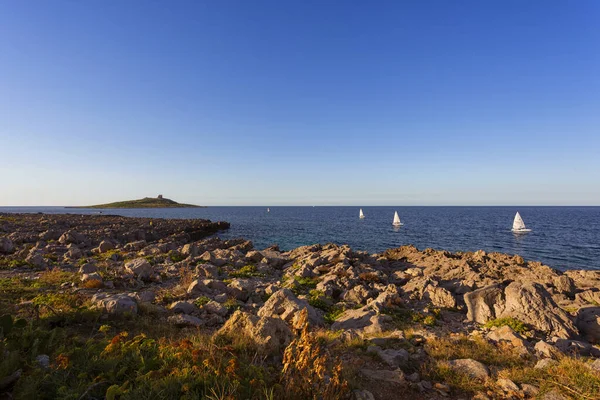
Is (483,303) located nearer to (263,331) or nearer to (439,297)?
(439,297)

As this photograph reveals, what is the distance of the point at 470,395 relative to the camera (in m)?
6.41

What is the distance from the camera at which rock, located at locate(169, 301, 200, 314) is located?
A: 37.7ft

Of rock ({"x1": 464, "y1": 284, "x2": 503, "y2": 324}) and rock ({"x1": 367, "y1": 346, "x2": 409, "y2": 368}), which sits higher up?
rock ({"x1": 367, "y1": 346, "x2": 409, "y2": 368})

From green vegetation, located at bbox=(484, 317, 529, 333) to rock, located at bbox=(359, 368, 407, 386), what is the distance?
279 inches

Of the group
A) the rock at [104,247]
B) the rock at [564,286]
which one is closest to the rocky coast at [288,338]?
the rock at [564,286]

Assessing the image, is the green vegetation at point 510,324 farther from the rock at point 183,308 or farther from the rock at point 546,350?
the rock at point 183,308

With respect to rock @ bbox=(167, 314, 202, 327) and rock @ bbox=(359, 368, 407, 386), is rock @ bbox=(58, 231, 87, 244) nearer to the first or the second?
rock @ bbox=(167, 314, 202, 327)

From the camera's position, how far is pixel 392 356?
7.80m

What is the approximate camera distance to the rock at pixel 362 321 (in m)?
10.8

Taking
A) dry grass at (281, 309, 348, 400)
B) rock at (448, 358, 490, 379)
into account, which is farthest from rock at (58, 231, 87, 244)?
rock at (448, 358, 490, 379)

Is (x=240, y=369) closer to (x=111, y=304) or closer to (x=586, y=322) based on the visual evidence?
(x=111, y=304)

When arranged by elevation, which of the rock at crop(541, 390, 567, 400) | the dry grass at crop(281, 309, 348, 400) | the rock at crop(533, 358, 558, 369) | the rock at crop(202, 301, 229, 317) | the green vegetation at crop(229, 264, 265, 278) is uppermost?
the dry grass at crop(281, 309, 348, 400)

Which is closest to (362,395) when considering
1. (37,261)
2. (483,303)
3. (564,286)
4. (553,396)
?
(553,396)

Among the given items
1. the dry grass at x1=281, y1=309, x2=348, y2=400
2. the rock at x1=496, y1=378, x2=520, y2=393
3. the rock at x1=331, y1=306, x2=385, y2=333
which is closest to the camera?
the dry grass at x1=281, y1=309, x2=348, y2=400
